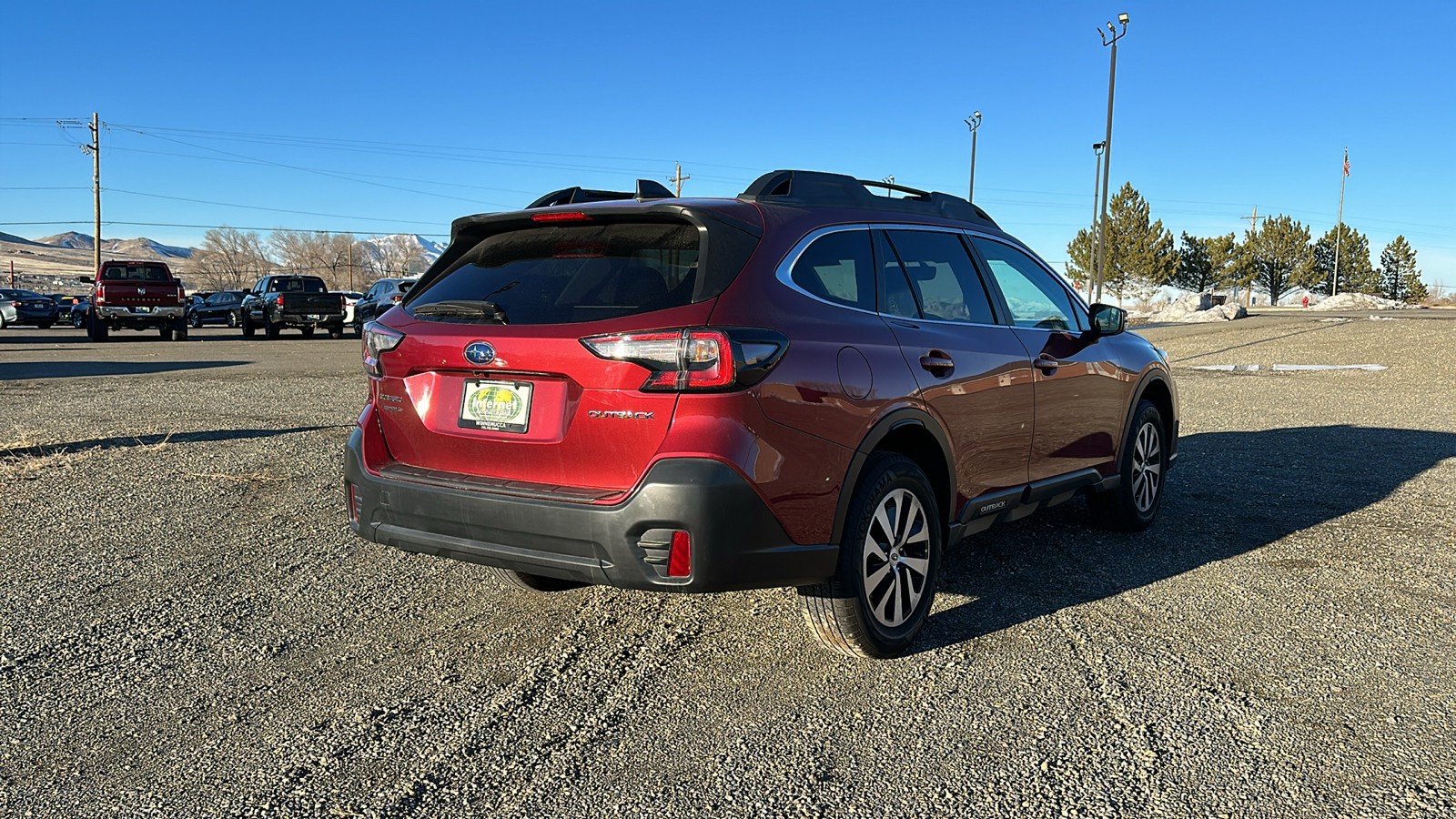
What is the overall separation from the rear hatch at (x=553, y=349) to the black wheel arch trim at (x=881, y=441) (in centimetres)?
74

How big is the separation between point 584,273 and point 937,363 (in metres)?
1.47

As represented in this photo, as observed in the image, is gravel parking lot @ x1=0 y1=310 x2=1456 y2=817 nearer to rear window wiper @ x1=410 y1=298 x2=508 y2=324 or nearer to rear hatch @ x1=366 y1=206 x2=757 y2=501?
rear hatch @ x1=366 y1=206 x2=757 y2=501

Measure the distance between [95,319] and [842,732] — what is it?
31430 millimetres

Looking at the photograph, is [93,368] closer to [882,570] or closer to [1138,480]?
[1138,480]

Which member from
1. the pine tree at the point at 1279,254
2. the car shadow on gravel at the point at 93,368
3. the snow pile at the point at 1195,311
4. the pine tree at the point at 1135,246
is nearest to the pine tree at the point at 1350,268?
the pine tree at the point at 1279,254

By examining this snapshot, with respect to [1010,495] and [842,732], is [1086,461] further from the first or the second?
[842,732]

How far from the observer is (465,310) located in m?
3.80

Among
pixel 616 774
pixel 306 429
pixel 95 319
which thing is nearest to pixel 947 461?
pixel 616 774

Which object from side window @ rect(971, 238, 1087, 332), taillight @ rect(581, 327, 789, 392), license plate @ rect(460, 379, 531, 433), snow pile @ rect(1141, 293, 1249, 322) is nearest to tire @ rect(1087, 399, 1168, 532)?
side window @ rect(971, 238, 1087, 332)

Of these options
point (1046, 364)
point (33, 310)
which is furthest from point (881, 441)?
point (33, 310)

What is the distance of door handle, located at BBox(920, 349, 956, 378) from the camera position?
4176 millimetres

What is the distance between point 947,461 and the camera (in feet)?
14.1

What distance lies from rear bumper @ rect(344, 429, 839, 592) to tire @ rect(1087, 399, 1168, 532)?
2912mm

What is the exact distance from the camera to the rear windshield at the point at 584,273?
3516 millimetres
